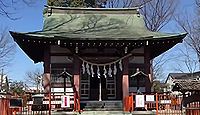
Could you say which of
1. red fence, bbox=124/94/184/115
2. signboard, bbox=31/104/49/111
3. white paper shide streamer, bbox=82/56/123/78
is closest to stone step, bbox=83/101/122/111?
red fence, bbox=124/94/184/115

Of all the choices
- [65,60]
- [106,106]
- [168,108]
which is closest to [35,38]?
[65,60]

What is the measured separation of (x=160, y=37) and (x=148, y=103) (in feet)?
12.4

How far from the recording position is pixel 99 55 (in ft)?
64.0

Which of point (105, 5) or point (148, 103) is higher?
point (105, 5)

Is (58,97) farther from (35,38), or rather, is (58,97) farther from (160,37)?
(160,37)

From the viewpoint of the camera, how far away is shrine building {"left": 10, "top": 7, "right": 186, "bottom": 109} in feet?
59.2

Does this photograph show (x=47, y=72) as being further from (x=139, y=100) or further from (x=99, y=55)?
(x=139, y=100)

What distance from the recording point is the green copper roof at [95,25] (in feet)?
60.5

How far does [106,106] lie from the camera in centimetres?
1869

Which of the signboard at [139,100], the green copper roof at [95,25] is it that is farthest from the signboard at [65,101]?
the signboard at [139,100]

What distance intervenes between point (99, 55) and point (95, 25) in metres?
3.53

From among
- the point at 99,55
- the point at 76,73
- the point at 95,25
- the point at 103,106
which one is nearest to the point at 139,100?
Answer: the point at 103,106

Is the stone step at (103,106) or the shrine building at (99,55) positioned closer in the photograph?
the shrine building at (99,55)

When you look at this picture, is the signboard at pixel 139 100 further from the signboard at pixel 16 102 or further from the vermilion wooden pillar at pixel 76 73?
the signboard at pixel 16 102
